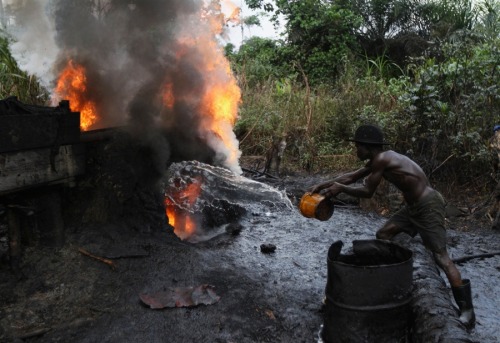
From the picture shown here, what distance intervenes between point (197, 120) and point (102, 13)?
210 cm

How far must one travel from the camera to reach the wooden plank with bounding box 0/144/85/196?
4.20 metres

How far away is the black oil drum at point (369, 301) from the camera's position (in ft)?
11.2

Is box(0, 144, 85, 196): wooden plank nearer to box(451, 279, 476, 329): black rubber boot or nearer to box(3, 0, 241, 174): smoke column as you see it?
box(3, 0, 241, 174): smoke column

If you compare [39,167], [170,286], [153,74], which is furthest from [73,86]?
[170,286]

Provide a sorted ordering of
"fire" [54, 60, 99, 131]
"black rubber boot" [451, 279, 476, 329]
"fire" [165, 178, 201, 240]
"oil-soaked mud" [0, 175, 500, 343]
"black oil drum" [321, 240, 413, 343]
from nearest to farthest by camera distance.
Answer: "black oil drum" [321, 240, 413, 343] < "oil-soaked mud" [0, 175, 500, 343] < "black rubber boot" [451, 279, 476, 329] < "fire" [54, 60, 99, 131] < "fire" [165, 178, 201, 240]

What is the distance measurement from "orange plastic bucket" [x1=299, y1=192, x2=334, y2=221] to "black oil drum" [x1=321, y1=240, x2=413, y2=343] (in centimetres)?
61

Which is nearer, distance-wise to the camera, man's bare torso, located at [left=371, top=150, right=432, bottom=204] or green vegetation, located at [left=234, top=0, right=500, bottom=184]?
man's bare torso, located at [left=371, top=150, right=432, bottom=204]

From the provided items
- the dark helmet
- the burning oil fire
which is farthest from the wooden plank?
the dark helmet

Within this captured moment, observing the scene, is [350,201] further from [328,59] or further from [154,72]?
[328,59]

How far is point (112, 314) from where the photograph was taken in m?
4.09

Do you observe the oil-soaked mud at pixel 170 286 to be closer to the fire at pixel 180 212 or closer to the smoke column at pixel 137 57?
the fire at pixel 180 212

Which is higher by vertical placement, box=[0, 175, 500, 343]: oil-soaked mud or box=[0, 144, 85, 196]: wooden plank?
box=[0, 144, 85, 196]: wooden plank

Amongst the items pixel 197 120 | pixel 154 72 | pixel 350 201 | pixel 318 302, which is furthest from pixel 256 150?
pixel 318 302

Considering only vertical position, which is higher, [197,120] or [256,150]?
[197,120]
